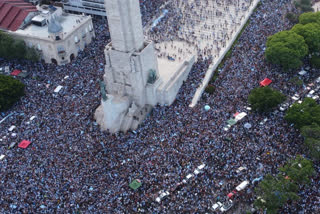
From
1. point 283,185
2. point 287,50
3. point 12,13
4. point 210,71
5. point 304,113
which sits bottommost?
point 210,71

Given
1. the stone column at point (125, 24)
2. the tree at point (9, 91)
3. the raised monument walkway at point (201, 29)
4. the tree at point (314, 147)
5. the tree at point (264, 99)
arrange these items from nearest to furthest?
1. the tree at point (314, 147)
2. the stone column at point (125, 24)
3. the tree at point (264, 99)
4. the tree at point (9, 91)
5. the raised monument walkway at point (201, 29)

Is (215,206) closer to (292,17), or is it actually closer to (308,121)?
(308,121)

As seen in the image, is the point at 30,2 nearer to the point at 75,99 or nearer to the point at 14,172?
the point at 75,99

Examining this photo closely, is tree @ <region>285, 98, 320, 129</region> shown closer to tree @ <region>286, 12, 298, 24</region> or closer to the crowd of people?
the crowd of people

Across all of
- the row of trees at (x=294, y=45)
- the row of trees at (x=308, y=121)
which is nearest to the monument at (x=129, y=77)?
the row of trees at (x=294, y=45)

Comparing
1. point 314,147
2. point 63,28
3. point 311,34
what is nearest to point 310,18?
point 311,34

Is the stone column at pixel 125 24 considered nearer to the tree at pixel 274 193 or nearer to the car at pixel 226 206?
the car at pixel 226 206

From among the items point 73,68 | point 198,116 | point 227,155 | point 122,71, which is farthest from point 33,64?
point 227,155

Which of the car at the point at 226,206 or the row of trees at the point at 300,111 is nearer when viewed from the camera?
the car at the point at 226,206
